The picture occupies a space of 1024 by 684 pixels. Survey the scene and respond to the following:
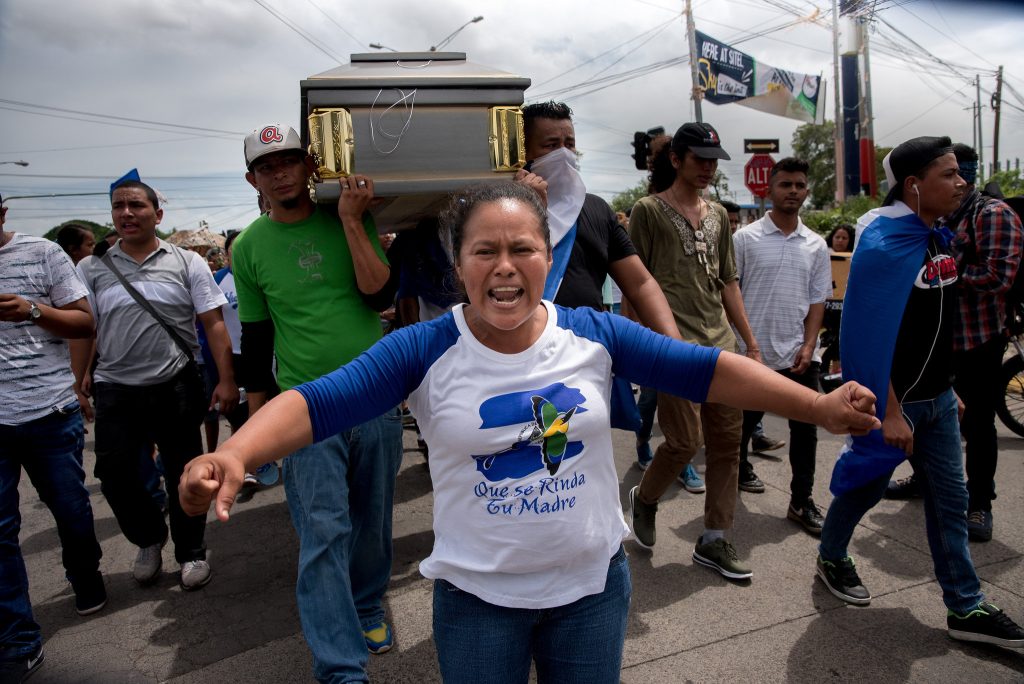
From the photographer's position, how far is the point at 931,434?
10.3 feet

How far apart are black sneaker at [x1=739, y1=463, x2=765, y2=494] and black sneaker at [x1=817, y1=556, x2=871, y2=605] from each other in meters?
1.45

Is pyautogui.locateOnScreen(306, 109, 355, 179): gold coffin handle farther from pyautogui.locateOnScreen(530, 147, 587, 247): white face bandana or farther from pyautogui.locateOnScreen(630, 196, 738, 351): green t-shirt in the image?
pyautogui.locateOnScreen(630, 196, 738, 351): green t-shirt

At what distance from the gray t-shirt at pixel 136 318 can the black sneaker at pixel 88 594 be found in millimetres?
1031

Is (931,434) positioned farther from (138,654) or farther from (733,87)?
(733,87)

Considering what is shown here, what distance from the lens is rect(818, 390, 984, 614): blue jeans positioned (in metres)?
3.05

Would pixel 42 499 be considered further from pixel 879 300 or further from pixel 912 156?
pixel 912 156

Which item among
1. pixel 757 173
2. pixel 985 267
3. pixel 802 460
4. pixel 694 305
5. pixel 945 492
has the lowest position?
pixel 802 460

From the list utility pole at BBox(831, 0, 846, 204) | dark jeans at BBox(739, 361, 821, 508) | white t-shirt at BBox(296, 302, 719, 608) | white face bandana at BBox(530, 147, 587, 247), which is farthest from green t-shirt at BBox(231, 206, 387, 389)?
utility pole at BBox(831, 0, 846, 204)

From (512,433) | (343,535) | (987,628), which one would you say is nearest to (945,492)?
(987,628)

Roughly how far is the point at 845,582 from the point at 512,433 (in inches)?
99.0

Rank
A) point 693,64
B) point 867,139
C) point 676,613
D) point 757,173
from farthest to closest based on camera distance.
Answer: point 867,139, point 693,64, point 757,173, point 676,613

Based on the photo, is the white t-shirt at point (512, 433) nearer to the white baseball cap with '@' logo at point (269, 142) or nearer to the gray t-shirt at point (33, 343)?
the white baseball cap with '@' logo at point (269, 142)

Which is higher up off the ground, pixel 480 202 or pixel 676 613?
pixel 480 202

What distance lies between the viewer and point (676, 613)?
3.41 metres
